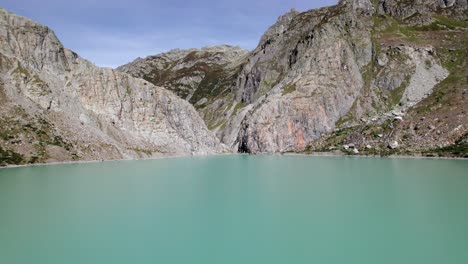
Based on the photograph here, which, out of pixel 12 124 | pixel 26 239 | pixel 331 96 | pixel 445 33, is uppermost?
pixel 445 33

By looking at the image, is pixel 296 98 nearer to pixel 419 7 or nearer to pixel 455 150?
pixel 419 7

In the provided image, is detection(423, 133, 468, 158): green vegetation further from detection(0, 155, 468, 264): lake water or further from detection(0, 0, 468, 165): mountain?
detection(0, 155, 468, 264): lake water

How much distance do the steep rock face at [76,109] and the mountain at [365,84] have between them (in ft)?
92.1

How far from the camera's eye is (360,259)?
17.0m

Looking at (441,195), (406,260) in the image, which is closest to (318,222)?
(406,260)

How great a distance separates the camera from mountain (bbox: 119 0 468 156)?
99250mm

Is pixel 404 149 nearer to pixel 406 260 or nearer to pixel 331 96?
pixel 331 96

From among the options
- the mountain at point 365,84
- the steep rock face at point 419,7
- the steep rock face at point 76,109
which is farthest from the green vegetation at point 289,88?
the steep rock face at point 419,7

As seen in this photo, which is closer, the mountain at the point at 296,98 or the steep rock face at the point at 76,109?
the steep rock face at the point at 76,109

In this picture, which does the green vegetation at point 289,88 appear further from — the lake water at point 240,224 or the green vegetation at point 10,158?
the lake water at point 240,224

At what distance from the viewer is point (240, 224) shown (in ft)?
76.9

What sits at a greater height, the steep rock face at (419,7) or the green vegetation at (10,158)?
the steep rock face at (419,7)

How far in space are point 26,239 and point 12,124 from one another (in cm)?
6768

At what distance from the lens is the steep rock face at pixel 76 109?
83688mm
